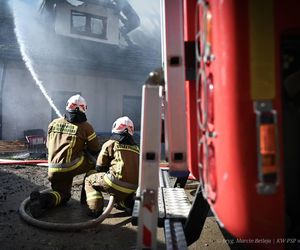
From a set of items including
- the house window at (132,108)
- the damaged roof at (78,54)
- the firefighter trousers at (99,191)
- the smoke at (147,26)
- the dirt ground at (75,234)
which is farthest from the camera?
the smoke at (147,26)

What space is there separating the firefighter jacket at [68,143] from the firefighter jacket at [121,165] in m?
0.48

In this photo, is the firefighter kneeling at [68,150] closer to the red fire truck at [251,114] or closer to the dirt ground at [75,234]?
the dirt ground at [75,234]

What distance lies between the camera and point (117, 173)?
3934mm

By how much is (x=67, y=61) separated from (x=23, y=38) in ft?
8.51

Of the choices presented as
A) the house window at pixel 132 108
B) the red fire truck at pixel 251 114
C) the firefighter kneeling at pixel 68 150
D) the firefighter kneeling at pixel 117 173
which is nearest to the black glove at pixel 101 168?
the firefighter kneeling at pixel 117 173

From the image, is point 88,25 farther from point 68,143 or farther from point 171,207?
point 171,207

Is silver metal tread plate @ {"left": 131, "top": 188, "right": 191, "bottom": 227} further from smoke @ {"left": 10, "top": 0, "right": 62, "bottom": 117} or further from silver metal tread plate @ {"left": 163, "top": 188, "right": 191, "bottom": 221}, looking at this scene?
smoke @ {"left": 10, "top": 0, "right": 62, "bottom": 117}

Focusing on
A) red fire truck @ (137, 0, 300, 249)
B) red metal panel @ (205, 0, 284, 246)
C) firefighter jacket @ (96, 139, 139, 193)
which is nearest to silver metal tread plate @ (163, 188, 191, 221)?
firefighter jacket @ (96, 139, 139, 193)

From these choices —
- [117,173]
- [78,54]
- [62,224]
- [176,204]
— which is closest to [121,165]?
[117,173]

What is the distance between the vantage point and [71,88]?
13250 mm

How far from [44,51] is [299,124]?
13.4 m

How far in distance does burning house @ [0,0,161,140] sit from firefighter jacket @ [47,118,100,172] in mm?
8757

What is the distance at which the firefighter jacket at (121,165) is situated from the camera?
3.93m

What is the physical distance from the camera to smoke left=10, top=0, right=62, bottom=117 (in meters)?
12.5
